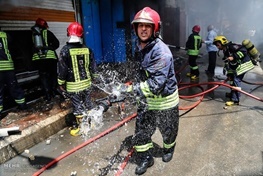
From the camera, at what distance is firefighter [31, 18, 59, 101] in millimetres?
4805

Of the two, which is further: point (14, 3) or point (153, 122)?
point (14, 3)

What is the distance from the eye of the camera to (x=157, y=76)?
2525mm

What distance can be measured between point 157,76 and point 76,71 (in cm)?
186

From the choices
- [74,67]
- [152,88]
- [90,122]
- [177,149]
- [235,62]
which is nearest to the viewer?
[152,88]

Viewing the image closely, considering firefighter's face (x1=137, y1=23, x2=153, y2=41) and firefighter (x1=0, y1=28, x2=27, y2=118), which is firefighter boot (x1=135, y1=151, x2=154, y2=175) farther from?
firefighter (x1=0, y1=28, x2=27, y2=118)

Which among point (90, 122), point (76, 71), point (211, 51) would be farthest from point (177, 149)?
point (211, 51)

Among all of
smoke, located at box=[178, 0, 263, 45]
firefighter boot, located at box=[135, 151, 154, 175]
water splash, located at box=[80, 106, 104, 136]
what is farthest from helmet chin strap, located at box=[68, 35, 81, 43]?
smoke, located at box=[178, 0, 263, 45]

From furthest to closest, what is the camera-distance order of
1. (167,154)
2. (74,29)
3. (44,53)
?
(44,53) → (74,29) → (167,154)

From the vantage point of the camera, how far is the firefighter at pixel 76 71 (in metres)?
3.70

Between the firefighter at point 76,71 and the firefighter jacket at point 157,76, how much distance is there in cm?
142

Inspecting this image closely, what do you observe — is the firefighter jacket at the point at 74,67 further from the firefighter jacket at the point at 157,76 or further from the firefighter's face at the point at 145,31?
the firefighter's face at the point at 145,31

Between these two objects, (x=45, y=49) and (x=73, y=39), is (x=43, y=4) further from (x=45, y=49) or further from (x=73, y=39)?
(x=73, y=39)

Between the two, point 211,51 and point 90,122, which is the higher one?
point 211,51

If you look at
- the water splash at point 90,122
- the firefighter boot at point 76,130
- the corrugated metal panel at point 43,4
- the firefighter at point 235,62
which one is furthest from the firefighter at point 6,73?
the firefighter at point 235,62
